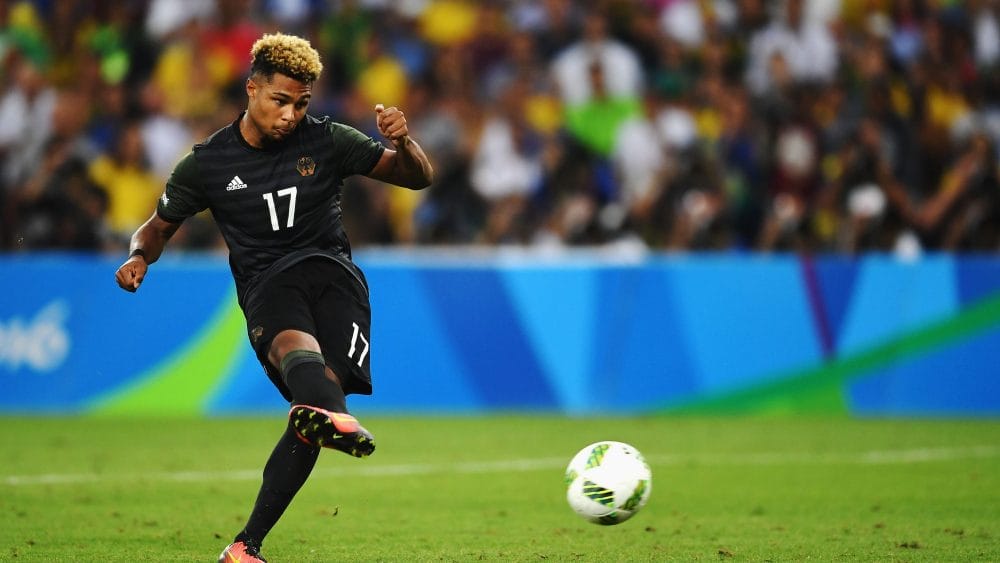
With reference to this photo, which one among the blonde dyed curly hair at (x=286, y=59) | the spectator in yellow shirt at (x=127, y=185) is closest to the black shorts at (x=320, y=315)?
the blonde dyed curly hair at (x=286, y=59)

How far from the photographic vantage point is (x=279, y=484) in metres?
6.46

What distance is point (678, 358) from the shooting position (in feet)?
48.0

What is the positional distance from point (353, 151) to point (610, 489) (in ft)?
6.57

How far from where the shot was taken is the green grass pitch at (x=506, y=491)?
739cm

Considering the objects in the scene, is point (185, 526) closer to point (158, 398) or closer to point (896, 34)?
point (158, 398)

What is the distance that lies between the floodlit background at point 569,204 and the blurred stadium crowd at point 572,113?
0.12ft

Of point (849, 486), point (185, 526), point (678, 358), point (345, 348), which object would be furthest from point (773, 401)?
point (345, 348)

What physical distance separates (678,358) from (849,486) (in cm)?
474

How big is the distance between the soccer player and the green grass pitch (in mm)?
895

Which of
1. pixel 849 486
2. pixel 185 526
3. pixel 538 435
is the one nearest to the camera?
pixel 185 526

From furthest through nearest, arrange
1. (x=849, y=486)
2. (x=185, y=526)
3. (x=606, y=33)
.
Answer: (x=606, y=33) → (x=849, y=486) → (x=185, y=526)

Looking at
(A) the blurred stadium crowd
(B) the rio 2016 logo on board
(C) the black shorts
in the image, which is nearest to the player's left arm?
(C) the black shorts

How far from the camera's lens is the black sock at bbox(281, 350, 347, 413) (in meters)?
6.04

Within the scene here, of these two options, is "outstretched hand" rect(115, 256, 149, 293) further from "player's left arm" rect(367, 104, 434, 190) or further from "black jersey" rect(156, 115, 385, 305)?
"player's left arm" rect(367, 104, 434, 190)
